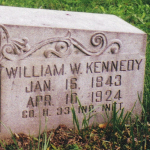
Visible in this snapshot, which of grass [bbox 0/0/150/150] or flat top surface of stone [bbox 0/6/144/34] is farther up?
flat top surface of stone [bbox 0/6/144/34]

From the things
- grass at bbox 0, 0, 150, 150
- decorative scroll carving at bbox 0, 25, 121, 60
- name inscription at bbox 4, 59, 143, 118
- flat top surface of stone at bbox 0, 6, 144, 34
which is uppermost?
flat top surface of stone at bbox 0, 6, 144, 34

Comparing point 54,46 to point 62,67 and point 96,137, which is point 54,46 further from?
point 96,137

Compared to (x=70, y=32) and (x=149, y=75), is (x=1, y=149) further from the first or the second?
(x=149, y=75)

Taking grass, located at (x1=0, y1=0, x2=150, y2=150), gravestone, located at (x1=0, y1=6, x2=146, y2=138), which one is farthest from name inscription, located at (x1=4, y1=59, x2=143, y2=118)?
grass, located at (x1=0, y1=0, x2=150, y2=150)

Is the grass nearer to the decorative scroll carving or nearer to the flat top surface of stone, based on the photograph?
the decorative scroll carving

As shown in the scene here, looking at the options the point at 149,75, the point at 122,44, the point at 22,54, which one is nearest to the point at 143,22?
the point at 149,75

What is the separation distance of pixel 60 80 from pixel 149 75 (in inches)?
59.6

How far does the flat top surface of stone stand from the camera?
105 inches

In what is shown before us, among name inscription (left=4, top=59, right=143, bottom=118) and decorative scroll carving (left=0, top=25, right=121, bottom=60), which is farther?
name inscription (left=4, top=59, right=143, bottom=118)

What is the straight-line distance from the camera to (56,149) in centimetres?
262

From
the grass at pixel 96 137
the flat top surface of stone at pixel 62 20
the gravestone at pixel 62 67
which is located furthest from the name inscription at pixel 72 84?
the flat top surface of stone at pixel 62 20

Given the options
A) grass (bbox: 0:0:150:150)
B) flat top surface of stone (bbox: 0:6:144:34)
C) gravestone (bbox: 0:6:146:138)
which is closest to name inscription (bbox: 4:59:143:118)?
gravestone (bbox: 0:6:146:138)

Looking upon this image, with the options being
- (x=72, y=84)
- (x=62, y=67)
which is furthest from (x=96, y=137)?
(x=62, y=67)

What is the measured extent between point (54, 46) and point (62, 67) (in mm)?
175
